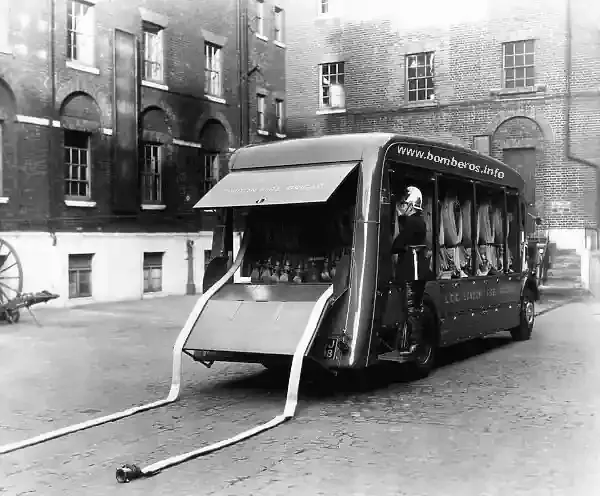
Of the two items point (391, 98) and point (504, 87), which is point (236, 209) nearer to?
point (391, 98)

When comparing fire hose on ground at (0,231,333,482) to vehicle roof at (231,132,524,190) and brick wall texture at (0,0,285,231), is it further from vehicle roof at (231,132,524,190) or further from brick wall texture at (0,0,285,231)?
brick wall texture at (0,0,285,231)

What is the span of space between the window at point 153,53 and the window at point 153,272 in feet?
16.1

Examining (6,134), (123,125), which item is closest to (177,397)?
(6,134)

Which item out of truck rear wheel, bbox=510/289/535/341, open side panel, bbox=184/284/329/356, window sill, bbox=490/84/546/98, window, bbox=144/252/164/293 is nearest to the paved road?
open side panel, bbox=184/284/329/356

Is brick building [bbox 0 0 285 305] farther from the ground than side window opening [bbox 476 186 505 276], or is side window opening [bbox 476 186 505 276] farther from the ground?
brick building [bbox 0 0 285 305]

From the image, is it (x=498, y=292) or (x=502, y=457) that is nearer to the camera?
(x=502, y=457)

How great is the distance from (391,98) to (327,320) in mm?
16042

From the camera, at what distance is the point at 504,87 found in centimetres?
2480

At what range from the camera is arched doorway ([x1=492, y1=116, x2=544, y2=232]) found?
89.1ft

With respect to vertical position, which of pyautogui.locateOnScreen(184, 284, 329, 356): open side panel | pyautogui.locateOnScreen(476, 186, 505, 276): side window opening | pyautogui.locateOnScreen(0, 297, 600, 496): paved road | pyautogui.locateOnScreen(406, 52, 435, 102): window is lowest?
pyautogui.locateOnScreen(0, 297, 600, 496): paved road

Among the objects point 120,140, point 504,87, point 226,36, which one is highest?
point 226,36

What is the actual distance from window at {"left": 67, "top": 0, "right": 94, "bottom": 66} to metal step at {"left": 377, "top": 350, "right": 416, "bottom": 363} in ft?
48.3

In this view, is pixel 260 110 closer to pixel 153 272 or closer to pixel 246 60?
pixel 246 60

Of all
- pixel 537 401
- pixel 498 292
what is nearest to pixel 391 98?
pixel 498 292
